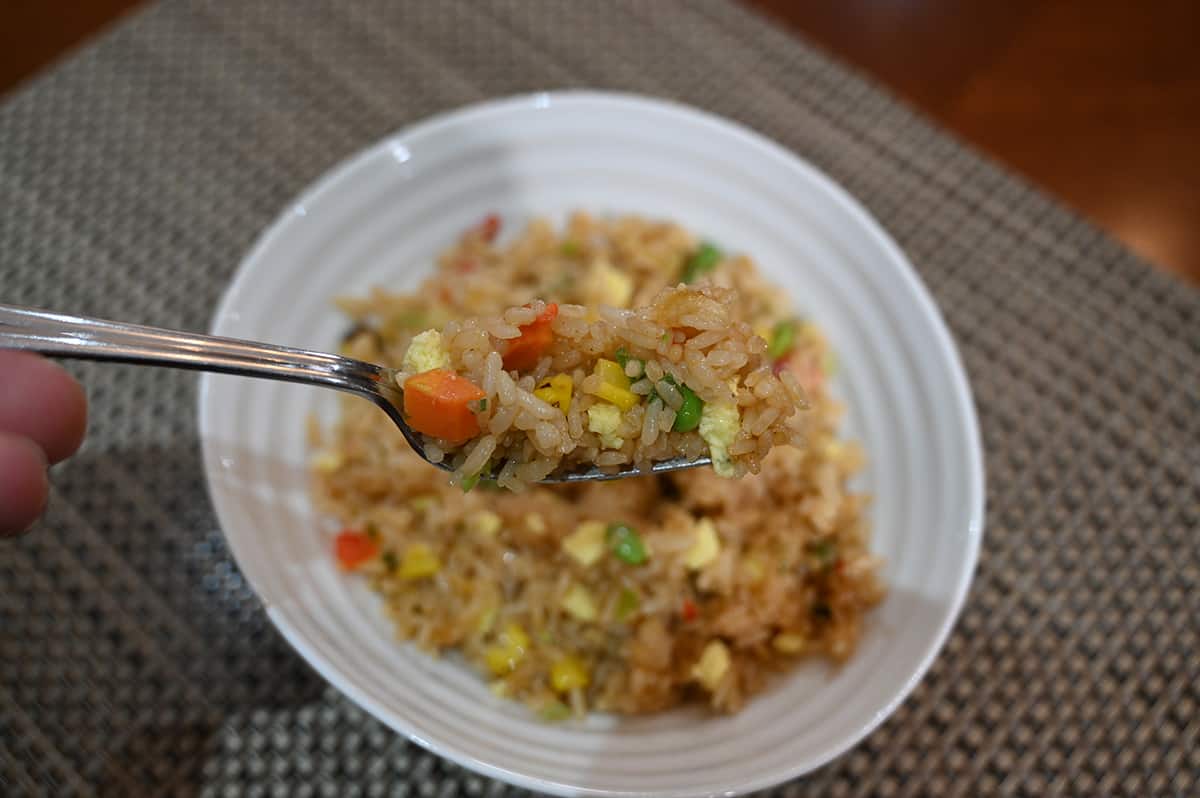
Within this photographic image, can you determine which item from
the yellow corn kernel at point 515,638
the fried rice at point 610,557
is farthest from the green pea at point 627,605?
the yellow corn kernel at point 515,638

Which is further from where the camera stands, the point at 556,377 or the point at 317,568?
the point at 317,568

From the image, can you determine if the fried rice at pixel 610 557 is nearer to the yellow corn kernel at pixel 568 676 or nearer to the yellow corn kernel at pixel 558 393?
the yellow corn kernel at pixel 568 676

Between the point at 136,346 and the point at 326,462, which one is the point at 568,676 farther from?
the point at 136,346

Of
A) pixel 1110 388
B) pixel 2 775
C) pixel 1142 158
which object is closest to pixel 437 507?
pixel 2 775

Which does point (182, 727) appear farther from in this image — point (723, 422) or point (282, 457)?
point (723, 422)

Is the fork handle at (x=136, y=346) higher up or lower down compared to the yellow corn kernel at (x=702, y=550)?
higher up

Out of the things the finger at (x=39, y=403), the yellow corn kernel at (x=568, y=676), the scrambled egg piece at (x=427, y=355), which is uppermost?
the scrambled egg piece at (x=427, y=355)

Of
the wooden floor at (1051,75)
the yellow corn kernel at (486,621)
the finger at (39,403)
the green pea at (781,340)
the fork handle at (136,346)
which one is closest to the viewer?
the fork handle at (136,346)

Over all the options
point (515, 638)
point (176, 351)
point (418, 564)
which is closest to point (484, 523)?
point (418, 564)
